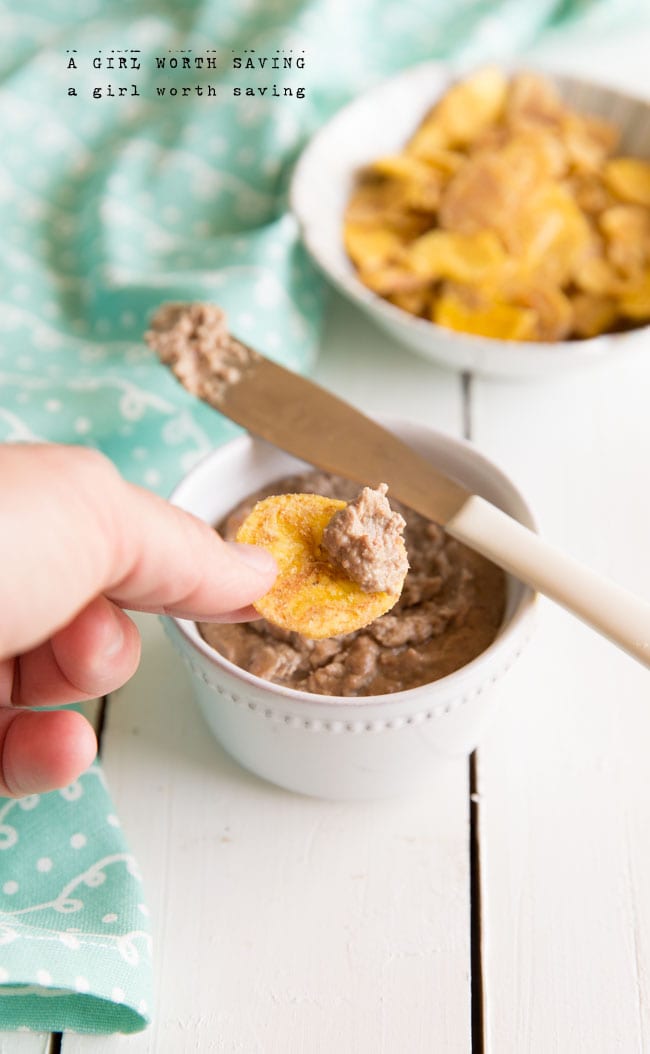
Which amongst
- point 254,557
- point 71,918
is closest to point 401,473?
point 254,557

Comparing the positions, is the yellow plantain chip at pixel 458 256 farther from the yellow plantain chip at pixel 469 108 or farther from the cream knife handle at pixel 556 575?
the cream knife handle at pixel 556 575

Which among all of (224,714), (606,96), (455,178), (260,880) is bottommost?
(260,880)

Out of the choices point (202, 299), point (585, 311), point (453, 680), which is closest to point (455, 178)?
point (585, 311)

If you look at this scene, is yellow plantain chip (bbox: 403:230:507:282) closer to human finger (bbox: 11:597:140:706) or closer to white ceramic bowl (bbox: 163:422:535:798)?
white ceramic bowl (bbox: 163:422:535:798)

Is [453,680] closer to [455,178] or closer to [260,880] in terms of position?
[260,880]

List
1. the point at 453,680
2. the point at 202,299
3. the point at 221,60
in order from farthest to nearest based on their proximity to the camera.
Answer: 1. the point at 221,60
2. the point at 202,299
3. the point at 453,680

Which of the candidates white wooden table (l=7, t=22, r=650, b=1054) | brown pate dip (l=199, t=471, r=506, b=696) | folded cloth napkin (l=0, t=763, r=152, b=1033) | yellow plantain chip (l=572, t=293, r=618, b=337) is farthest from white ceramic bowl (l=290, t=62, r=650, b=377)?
folded cloth napkin (l=0, t=763, r=152, b=1033)

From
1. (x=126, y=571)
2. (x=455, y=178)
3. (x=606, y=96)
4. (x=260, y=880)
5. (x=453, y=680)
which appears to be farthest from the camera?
(x=606, y=96)
